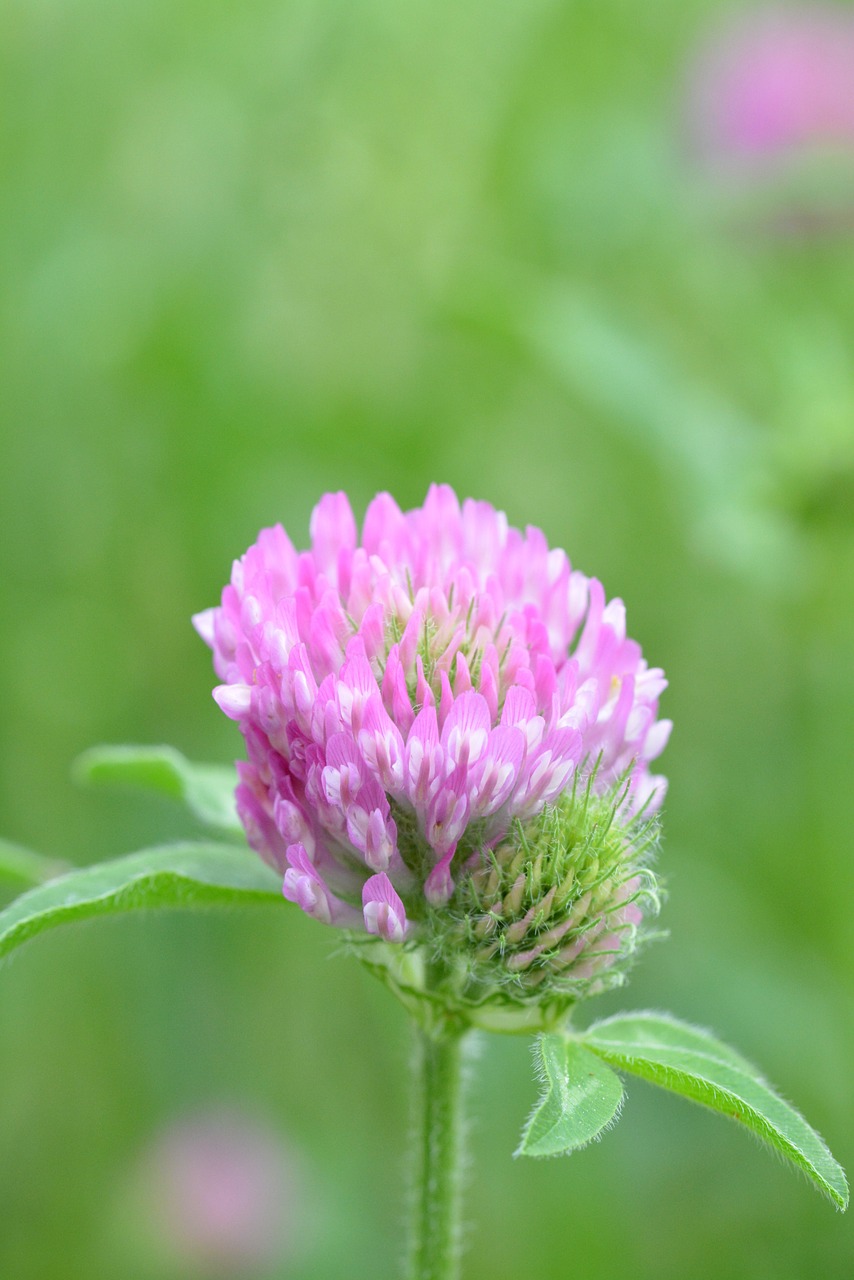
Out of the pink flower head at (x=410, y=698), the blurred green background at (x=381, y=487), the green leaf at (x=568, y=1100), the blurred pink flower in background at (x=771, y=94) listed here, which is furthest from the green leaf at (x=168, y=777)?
the blurred pink flower in background at (x=771, y=94)

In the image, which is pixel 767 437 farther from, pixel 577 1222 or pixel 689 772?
pixel 577 1222

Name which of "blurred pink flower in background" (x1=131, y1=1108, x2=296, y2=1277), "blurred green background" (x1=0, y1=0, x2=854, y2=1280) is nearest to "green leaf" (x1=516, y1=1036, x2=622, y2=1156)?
"blurred green background" (x1=0, y1=0, x2=854, y2=1280)

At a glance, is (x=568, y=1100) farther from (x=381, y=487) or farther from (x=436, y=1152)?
(x=381, y=487)

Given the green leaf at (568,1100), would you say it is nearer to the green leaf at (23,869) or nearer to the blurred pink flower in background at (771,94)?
the green leaf at (23,869)

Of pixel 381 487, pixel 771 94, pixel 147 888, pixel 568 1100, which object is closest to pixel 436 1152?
pixel 568 1100

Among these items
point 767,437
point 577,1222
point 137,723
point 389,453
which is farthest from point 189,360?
point 577,1222

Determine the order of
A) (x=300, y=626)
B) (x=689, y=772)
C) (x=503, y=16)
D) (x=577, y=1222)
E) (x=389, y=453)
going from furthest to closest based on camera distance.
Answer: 1. (x=503, y=16)
2. (x=389, y=453)
3. (x=689, y=772)
4. (x=577, y=1222)
5. (x=300, y=626)
